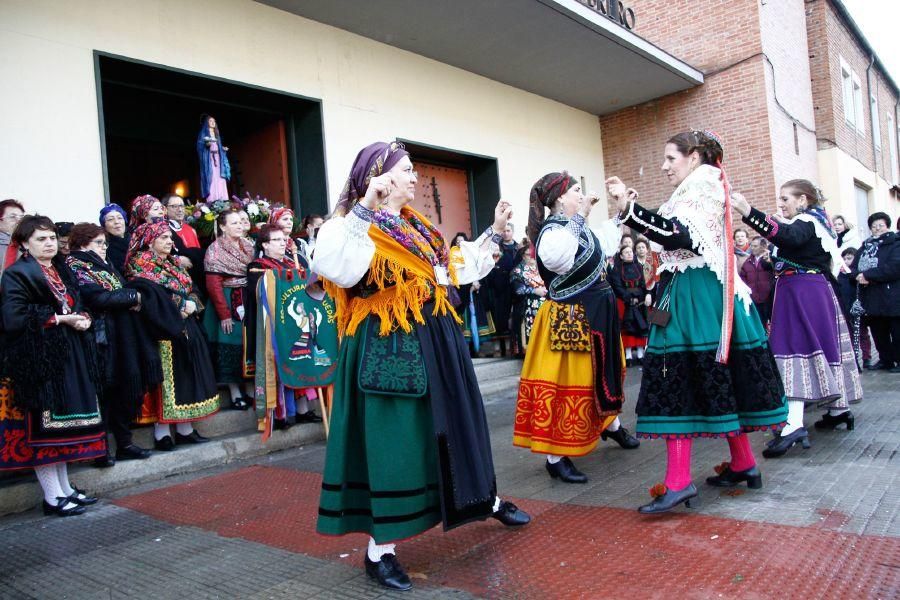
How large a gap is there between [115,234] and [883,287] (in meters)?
8.76

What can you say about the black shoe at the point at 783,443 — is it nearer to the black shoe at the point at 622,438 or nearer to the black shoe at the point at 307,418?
the black shoe at the point at 622,438

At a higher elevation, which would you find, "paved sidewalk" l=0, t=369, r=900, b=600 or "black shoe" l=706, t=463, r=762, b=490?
"black shoe" l=706, t=463, r=762, b=490

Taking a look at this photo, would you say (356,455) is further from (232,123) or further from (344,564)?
(232,123)

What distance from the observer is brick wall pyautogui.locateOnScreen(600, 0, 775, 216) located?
12555mm

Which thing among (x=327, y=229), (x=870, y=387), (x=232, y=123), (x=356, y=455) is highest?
(x=232, y=123)

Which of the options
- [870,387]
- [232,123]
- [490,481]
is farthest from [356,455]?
[232,123]

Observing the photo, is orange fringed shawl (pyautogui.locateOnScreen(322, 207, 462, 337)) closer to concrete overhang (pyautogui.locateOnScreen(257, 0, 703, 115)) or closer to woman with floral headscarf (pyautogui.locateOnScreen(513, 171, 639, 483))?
woman with floral headscarf (pyautogui.locateOnScreen(513, 171, 639, 483))

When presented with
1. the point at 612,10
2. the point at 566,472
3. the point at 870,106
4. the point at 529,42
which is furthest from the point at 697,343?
the point at 870,106

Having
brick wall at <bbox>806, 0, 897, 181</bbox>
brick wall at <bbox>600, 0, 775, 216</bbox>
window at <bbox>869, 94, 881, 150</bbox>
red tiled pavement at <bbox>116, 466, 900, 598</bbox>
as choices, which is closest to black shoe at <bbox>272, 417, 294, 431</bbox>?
red tiled pavement at <bbox>116, 466, 900, 598</bbox>

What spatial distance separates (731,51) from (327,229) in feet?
40.6

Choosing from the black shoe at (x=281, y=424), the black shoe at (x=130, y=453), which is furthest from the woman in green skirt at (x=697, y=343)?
the black shoe at (x=130, y=453)

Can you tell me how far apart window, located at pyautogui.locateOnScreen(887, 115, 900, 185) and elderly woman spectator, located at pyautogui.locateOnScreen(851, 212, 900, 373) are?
61.9ft

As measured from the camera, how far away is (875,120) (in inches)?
829

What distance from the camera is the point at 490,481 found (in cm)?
321
